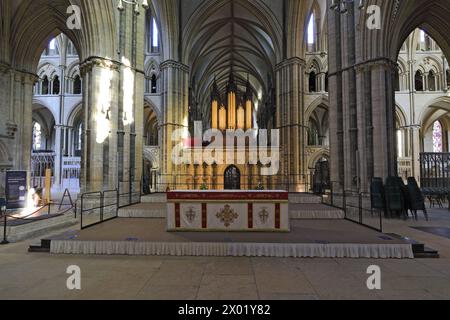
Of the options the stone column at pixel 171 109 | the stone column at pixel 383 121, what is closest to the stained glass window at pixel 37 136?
the stone column at pixel 171 109

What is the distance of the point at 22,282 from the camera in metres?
3.74

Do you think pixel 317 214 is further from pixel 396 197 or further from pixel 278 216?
pixel 278 216

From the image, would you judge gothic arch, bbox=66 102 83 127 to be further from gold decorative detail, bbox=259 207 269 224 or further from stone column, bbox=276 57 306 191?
gold decorative detail, bbox=259 207 269 224

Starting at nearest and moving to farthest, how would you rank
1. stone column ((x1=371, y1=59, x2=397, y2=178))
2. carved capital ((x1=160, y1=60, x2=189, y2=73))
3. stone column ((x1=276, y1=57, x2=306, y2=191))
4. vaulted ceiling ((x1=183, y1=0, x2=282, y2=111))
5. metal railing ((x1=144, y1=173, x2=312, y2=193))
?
1. stone column ((x1=371, y1=59, x2=397, y2=178))
2. metal railing ((x1=144, y1=173, x2=312, y2=193))
3. stone column ((x1=276, y1=57, x2=306, y2=191))
4. carved capital ((x1=160, y1=60, x2=189, y2=73))
5. vaulted ceiling ((x1=183, y1=0, x2=282, y2=111))

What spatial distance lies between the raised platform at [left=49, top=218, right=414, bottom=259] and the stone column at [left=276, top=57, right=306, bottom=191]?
1364 cm

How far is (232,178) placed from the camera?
22.1m

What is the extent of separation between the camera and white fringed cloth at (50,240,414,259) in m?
4.93

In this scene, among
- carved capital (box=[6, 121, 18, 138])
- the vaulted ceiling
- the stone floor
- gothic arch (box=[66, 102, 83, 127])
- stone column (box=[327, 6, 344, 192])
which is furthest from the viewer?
gothic arch (box=[66, 102, 83, 127])

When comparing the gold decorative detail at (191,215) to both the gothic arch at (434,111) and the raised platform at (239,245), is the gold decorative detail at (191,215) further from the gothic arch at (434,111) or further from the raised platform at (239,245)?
the gothic arch at (434,111)

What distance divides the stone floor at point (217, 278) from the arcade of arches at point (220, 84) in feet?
19.7

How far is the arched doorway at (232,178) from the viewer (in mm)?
21594

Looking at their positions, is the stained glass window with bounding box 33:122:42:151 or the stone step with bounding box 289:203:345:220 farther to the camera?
the stained glass window with bounding box 33:122:42:151

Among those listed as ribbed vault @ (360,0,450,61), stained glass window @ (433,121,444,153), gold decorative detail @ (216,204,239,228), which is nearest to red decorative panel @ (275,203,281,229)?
gold decorative detail @ (216,204,239,228)
